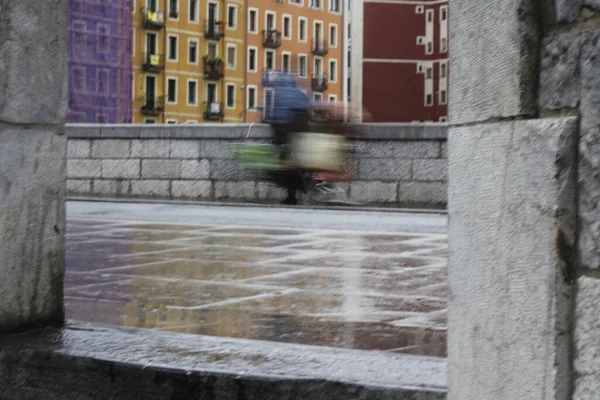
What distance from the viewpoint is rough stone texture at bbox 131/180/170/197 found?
19109 mm

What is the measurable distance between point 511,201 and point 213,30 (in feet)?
273

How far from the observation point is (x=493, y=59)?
8.75 feet

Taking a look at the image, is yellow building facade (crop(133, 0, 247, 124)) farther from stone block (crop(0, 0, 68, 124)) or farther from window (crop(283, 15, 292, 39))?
stone block (crop(0, 0, 68, 124))

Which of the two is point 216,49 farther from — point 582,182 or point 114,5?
point 582,182

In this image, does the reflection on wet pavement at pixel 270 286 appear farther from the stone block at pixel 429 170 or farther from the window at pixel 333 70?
the window at pixel 333 70

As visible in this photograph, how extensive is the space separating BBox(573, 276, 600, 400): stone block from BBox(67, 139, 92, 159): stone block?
58.2 ft

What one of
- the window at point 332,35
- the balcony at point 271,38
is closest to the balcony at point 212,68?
the balcony at point 271,38

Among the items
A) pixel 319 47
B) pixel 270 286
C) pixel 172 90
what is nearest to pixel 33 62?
pixel 270 286

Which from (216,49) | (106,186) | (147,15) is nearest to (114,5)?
(106,186)

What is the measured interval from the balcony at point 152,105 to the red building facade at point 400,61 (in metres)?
12.0

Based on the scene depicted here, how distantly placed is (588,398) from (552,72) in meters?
0.60

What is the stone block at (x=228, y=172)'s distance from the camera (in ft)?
59.8

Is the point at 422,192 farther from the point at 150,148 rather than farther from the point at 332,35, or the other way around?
the point at 332,35

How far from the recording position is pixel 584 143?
2.40m
